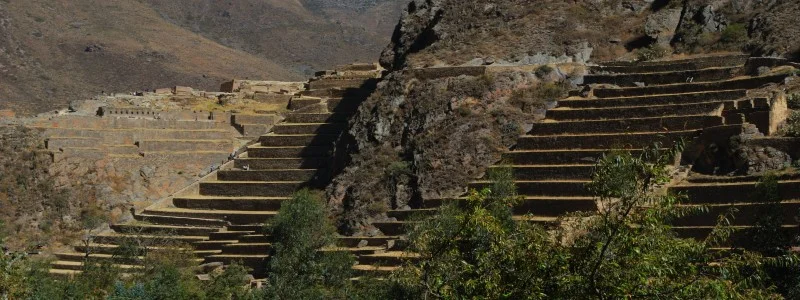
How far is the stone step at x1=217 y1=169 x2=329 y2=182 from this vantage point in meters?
48.4

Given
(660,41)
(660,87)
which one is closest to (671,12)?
(660,41)

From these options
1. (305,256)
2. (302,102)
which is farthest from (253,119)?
(305,256)

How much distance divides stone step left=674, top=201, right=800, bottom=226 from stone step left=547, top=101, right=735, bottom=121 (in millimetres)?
5698

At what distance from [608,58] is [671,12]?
10.5ft

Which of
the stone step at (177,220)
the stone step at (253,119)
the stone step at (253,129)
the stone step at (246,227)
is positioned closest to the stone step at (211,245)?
the stone step at (246,227)

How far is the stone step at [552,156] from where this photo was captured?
3859 cm

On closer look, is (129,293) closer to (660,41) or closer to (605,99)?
(605,99)

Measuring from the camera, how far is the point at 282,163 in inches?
1978

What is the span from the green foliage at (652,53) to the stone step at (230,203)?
13557 mm

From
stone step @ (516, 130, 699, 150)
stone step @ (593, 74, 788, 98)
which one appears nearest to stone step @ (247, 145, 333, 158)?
stone step @ (516, 130, 699, 150)

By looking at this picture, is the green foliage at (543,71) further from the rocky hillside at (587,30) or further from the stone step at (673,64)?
the rocky hillside at (587,30)

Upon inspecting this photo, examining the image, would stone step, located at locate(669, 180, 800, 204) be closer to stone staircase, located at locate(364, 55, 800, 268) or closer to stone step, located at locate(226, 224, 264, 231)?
stone staircase, located at locate(364, 55, 800, 268)

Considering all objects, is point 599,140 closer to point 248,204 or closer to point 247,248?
point 247,248

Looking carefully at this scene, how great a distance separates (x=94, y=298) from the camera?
34.7 m
